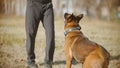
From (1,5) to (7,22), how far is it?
0.13m

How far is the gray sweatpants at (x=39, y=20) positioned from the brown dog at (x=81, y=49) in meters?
0.19

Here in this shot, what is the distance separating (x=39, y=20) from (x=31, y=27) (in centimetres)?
7

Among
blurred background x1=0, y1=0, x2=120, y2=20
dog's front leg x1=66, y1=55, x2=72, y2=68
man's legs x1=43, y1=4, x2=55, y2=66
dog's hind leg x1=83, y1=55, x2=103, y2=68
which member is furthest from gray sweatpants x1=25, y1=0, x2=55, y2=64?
dog's hind leg x1=83, y1=55, x2=103, y2=68

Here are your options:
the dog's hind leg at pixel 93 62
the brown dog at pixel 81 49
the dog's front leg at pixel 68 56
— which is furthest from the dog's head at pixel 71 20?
the dog's hind leg at pixel 93 62

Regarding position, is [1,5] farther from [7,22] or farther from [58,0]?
[58,0]

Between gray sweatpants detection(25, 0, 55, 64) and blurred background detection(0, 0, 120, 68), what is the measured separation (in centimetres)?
6

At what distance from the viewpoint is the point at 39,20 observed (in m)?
2.70

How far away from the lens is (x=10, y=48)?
2842mm

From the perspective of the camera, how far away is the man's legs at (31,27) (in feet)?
8.80

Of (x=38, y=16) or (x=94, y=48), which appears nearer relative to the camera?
(x=94, y=48)

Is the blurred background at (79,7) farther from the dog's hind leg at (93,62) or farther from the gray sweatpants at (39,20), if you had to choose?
the dog's hind leg at (93,62)

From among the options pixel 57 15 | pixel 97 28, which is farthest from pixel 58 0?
pixel 97 28

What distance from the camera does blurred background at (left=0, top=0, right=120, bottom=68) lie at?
2.81 metres

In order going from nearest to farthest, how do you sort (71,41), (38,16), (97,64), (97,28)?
(97,64) < (71,41) < (38,16) < (97,28)
